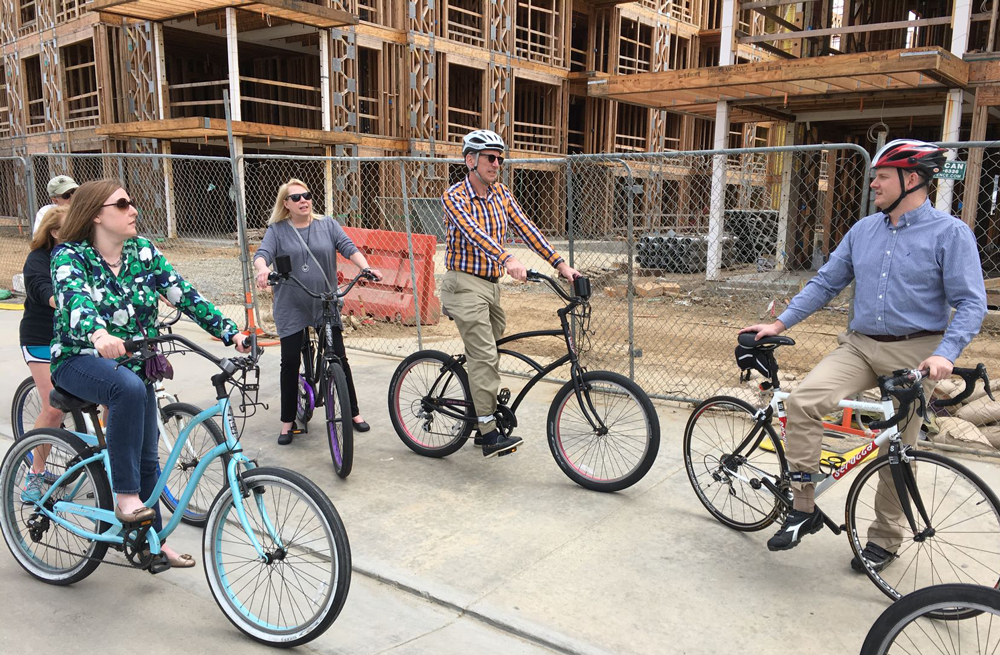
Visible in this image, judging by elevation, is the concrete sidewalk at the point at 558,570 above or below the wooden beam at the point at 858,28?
below

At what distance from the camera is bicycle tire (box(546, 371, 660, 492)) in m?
4.18

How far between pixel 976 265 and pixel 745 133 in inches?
1342

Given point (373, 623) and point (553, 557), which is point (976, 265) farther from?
point (373, 623)

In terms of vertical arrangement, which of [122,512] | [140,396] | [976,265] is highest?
[976,265]

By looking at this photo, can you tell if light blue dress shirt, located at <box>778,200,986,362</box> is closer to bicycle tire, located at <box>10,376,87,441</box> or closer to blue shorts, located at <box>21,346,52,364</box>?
blue shorts, located at <box>21,346,52,364</box>

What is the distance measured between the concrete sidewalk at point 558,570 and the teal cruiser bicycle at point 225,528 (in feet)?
0.51

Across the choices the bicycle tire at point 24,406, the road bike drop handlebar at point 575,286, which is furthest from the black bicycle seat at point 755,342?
Answer: the bicycle tire at point 24,406

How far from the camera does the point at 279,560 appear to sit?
2844mm

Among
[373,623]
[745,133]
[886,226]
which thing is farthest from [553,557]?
[745,133]

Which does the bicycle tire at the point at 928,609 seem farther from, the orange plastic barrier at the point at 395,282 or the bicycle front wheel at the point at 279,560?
the orange plastic barrier at the point at 395,282

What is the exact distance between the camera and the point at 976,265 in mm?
3033

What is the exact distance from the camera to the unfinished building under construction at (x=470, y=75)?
13539mm

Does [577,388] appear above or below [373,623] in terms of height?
above

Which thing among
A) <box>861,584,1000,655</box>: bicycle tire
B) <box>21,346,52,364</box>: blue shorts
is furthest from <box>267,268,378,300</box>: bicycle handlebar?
<box>861,584,1000,655</box>: bicycle tire
